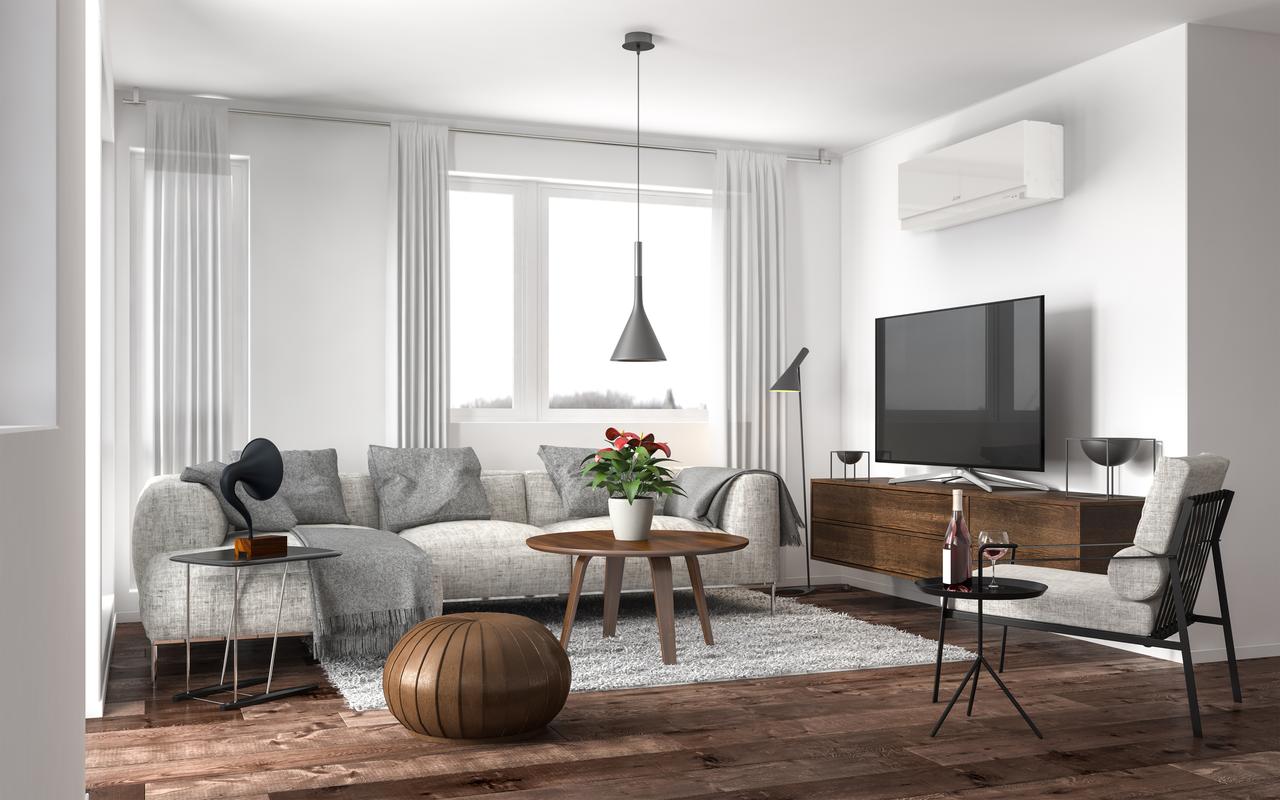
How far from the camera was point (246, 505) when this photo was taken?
487 centimetres

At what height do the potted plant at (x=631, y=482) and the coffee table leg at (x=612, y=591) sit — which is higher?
the potted plant at (x=631, y=482)

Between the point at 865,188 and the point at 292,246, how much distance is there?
131 inches

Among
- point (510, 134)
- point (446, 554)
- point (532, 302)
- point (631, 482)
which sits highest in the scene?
point (510, 134)

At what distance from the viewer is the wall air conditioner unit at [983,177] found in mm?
5273

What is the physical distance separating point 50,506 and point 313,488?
3.61 metres

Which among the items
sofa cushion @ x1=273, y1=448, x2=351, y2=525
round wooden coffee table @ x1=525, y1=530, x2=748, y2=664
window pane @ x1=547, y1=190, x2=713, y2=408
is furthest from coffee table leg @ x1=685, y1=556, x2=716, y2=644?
window pane @ x1=547, y1=190, x2=713, y2=408

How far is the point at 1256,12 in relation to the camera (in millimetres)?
4594

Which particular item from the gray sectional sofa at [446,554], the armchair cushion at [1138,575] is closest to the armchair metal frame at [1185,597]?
the armchair cushion at [1138,575]

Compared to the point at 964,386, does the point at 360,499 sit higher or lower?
lower

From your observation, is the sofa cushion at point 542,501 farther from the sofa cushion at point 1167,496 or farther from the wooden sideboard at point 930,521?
the sofa cushion at point 1167,496

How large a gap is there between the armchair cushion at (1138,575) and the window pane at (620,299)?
338cm

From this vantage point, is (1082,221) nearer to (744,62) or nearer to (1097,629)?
(744,62)

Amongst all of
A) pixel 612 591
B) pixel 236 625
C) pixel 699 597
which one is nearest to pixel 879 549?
pixel 699 597

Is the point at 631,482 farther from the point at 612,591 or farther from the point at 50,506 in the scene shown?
the point at 50,506
